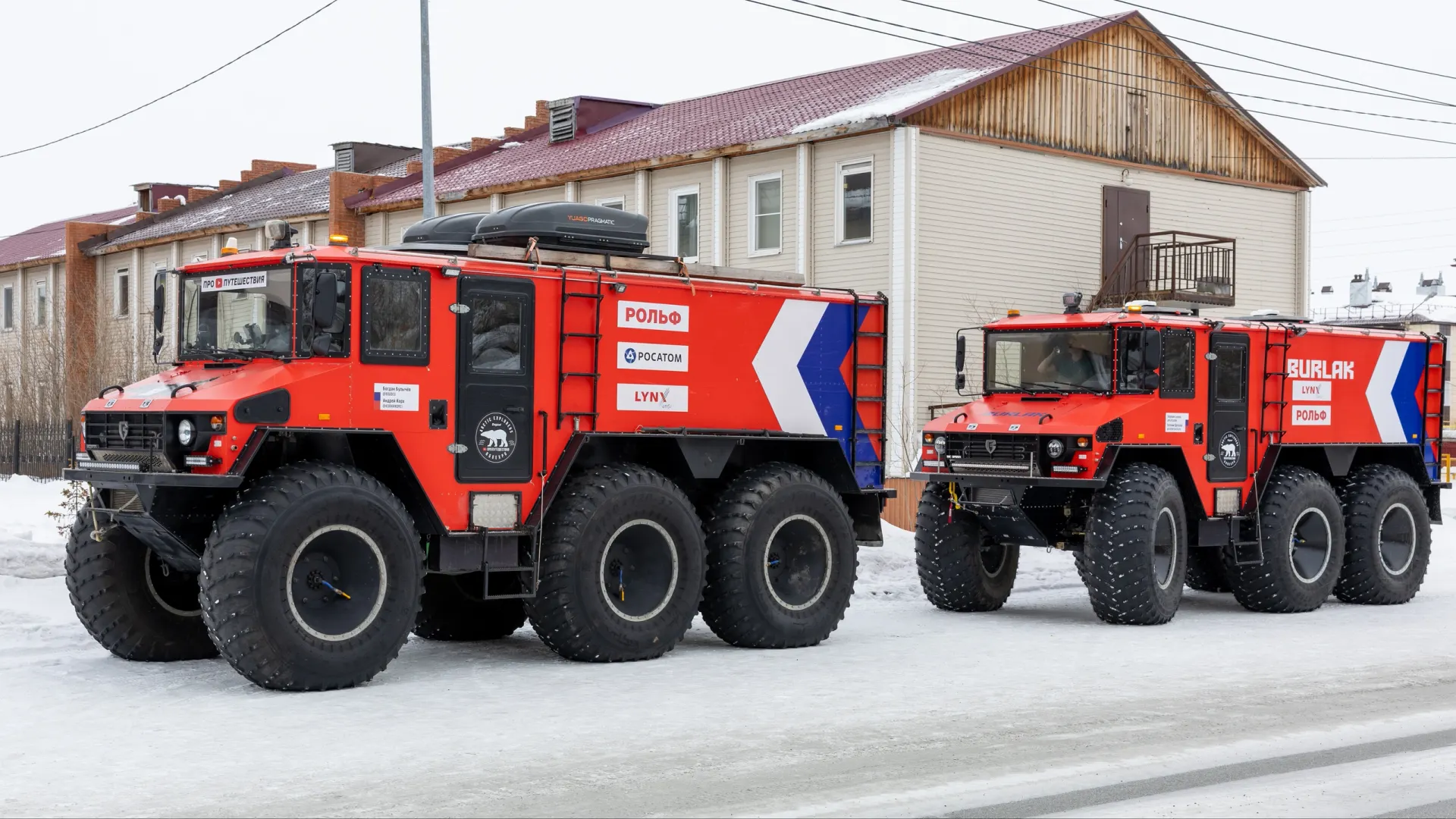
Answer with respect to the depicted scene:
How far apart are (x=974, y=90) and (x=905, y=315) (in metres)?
4.06

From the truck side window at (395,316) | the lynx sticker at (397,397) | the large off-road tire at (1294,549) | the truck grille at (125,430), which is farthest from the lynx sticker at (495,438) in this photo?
the large off-road tire at (1294,549)

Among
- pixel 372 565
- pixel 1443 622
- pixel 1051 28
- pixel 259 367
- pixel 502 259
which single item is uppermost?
pixel 1051 28

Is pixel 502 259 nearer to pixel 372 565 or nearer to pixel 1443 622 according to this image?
pixel 372 565

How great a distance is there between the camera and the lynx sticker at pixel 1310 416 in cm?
1673

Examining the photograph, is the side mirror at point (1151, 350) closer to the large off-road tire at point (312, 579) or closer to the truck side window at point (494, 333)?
the truck side window at point (494, 333)

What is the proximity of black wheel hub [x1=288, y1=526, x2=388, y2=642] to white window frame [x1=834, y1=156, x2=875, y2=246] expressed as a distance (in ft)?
58.9

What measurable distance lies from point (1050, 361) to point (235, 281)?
300 inches

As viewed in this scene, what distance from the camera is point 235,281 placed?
38.3ft

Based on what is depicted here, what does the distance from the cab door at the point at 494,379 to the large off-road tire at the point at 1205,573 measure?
28.0 feet

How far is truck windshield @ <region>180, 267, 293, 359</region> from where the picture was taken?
11.3m

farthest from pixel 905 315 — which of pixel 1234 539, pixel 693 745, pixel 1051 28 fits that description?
pixel 693 745

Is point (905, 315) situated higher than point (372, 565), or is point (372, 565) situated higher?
point (905, 315)

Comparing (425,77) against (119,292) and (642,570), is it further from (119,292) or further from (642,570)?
(119,292)

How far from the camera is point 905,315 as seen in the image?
27.3 meters
